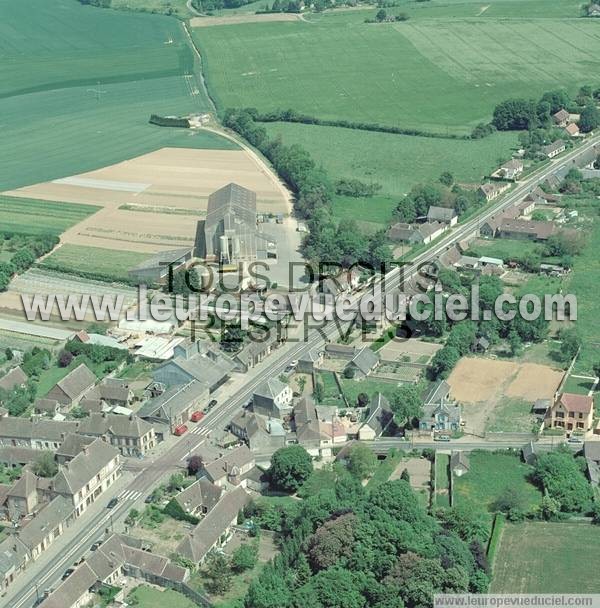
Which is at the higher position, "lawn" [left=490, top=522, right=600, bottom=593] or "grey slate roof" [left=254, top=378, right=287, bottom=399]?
"grey slate roof" [left=254, top=378, right=287, bottom=399]

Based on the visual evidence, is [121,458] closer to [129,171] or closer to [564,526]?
[564,526]

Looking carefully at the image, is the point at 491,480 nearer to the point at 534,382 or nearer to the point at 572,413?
the point at 572,413

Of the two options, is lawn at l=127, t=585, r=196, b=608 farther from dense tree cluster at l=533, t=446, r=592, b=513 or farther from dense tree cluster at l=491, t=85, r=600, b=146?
dense tree cluster at l=491, t=85, r=600, b=146

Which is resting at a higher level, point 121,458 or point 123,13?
point 123,13

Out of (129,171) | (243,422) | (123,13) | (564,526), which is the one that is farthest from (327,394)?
(123,13)

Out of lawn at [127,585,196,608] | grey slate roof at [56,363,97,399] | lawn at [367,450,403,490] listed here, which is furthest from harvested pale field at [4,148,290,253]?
lawn at [127,585,196,608]

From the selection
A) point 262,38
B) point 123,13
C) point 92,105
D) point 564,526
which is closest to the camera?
point 564,526
